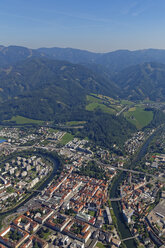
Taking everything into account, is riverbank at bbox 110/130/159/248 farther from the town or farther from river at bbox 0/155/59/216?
river at bbox 0/155/59/216

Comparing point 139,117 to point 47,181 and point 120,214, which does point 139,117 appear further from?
point 120,214

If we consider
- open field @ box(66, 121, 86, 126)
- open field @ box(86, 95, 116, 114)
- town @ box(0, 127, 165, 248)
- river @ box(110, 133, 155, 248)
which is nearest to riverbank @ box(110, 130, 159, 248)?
river @ box(110, 133, 155, 248)

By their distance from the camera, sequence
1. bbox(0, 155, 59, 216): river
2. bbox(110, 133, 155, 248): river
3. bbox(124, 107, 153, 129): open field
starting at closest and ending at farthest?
bbox(110, 133, 155, 248): river
bbox(0, 155, 59, 216): river
bbox(124, 107, 153, 129): open field

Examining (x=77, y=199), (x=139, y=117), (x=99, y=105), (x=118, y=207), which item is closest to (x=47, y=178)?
(x=77, y=199)

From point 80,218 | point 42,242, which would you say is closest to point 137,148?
point 80,218

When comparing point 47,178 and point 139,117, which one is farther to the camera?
point 139,117

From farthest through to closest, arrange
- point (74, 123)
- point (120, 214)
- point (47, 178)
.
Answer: point (74, 123)
point (47, 178)
point (120, 214)

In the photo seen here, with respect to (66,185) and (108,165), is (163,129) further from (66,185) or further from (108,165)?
(66,185)

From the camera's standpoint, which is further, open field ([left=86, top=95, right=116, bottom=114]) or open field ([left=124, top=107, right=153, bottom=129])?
open field ([left=86, top=95, right=116, bottom=114])
